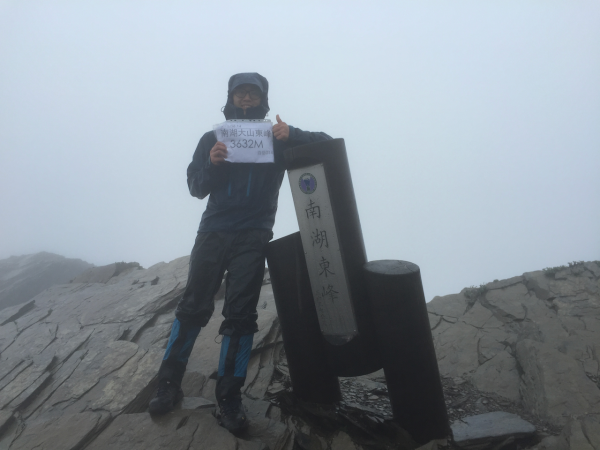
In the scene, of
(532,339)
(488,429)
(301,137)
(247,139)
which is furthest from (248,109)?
(532,339)

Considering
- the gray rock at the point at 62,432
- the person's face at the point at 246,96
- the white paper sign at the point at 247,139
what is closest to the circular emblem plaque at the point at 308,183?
the white paper sign at the point at 247,139

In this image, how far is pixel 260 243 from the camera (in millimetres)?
3588

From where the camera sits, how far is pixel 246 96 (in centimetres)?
373

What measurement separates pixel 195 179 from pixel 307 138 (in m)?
1.11

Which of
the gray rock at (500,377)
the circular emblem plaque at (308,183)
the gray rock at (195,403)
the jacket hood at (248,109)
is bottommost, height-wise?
the gray rock at (500,377)

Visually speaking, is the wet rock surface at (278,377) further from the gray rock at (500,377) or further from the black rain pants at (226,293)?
the black rain pants at (226,293)

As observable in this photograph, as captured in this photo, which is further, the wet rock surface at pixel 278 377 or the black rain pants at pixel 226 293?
the black rain pants at pixel 226 293

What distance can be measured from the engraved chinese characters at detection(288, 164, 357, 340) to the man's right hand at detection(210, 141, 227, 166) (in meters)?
0.61

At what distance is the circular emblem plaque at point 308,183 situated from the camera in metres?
3.46

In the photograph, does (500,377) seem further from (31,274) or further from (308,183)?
(31,274)

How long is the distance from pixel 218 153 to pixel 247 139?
30 centimetres

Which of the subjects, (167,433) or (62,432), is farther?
(62,432)

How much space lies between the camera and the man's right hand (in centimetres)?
342

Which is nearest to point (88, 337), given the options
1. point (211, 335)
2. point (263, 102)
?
point (211, 335)
